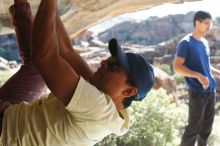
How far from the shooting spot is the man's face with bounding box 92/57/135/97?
204 cm

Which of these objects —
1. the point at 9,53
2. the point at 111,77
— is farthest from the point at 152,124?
the point at 9,53

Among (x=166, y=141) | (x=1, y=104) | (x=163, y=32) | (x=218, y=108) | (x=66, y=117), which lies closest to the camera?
(x=66, y=117)

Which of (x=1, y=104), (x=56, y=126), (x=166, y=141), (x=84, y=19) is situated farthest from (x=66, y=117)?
(x=166, y=141)

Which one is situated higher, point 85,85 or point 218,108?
point 85,85

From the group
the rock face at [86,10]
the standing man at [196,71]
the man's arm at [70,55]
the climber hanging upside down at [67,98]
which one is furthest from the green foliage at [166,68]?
the climber hanging upside down at [67,98]

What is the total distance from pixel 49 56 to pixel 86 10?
213cm

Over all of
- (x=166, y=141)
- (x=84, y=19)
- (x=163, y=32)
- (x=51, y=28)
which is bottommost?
(x=163, y=32)

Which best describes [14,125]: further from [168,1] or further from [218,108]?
[218,108]

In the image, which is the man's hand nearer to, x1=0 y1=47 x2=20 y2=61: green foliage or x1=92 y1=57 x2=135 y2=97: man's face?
x1=92 y1=57 x2=135 y2=97: man's face

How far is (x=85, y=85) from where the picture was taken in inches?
74.1

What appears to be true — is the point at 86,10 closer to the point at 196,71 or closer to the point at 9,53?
the point at 196,71

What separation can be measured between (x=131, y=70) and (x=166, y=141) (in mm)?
6053

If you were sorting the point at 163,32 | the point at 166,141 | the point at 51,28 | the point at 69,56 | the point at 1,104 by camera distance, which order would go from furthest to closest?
the point at 163,32 < the point at 166,141 < the point at 69,56 < the point at 1,104 < the point at 51,28

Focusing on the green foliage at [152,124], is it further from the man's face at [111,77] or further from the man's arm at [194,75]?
the man's face at [111,77]
